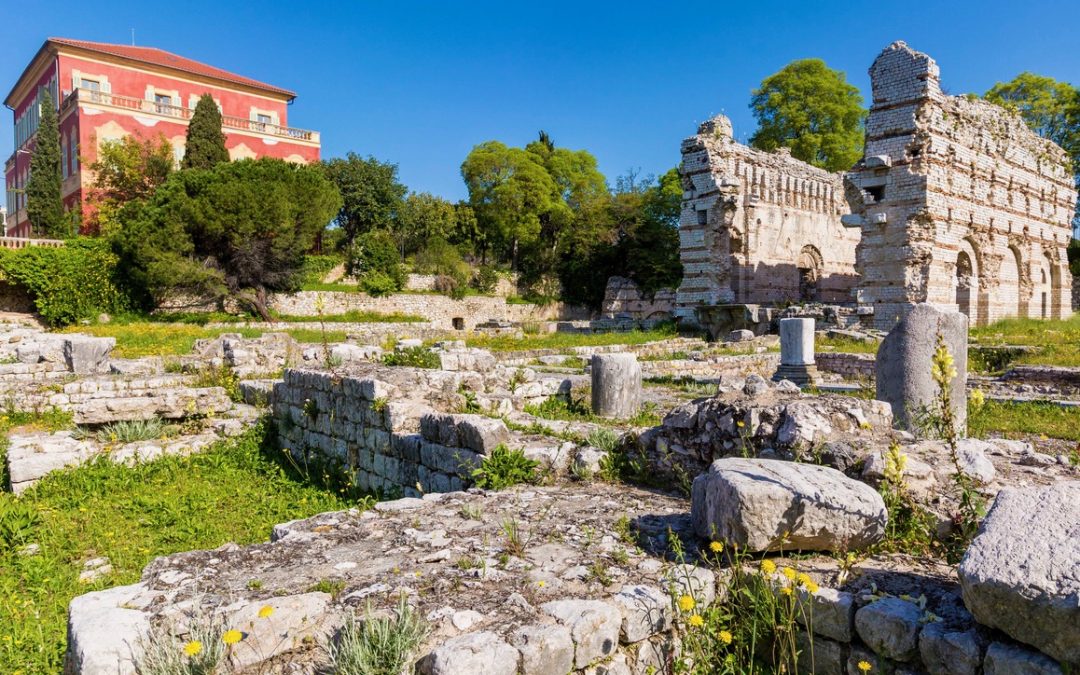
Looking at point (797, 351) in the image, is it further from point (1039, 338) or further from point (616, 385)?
point (1039, 338)

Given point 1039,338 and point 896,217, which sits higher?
point 896,217

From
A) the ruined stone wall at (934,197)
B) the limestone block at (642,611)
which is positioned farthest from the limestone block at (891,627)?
the ruined stone wall at (934,197)

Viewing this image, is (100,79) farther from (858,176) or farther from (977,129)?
(977,129)

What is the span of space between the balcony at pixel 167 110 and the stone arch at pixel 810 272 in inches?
1167

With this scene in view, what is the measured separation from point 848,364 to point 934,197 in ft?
Answer: 25.4

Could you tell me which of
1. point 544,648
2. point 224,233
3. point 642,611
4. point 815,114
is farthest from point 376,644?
point 815,114

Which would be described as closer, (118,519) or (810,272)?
(118,519)

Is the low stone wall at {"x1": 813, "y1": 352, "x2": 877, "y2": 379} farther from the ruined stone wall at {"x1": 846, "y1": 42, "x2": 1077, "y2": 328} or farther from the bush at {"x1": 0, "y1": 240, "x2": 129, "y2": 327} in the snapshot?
the bush at {"x1": 0, "y1": 240, "x2": 129, "y2": 327}

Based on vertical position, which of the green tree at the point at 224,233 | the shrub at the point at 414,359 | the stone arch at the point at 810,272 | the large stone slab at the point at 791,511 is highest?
the green tree at the point at 224,233

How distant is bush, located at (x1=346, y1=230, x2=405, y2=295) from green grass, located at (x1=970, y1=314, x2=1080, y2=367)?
87.8 ft

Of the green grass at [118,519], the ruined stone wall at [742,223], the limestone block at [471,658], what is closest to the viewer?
the limestone block at [471,658]

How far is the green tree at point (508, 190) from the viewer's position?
4172 cm

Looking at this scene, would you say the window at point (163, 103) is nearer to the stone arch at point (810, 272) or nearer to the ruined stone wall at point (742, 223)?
the ruined stone wall at point (742, 223)

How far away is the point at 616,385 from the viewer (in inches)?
334
